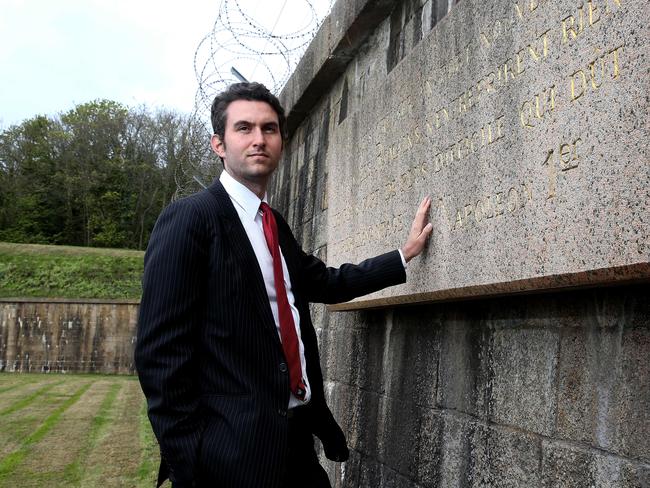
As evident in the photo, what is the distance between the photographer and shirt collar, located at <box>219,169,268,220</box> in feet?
7.81

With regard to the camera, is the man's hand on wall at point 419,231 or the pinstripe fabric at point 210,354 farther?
the man's hand on wall at point 419,231

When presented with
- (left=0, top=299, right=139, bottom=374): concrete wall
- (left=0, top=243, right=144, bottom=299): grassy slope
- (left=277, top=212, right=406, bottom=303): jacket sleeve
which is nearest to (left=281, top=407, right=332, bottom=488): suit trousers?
(left=277, top=212, right=406, bottom=303): jacket sleeve

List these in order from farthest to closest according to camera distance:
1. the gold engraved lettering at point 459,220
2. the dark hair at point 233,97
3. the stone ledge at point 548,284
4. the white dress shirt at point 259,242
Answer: the dark hair at point 233,97, the gold engraved lettering at point 459,220, the white dress shirt at point 259,242, the stone ledge at point 548,284

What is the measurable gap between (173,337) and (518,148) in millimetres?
1196

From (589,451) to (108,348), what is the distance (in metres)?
23.3

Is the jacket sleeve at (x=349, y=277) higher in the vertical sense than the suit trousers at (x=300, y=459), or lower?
higher

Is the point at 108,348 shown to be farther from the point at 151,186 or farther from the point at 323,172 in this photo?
the point at 323,172

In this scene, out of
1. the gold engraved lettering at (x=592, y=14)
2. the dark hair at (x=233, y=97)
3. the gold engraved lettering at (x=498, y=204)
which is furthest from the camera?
the dark hair at (x=233, y=97)

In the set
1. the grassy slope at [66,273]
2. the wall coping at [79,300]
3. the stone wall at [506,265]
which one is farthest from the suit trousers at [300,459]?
the grassy slope at [66,273]

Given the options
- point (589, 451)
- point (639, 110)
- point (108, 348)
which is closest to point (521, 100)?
point (639, 110)

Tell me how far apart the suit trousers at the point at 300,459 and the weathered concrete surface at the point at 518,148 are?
717 millimetres

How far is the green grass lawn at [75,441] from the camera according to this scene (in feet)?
21.0

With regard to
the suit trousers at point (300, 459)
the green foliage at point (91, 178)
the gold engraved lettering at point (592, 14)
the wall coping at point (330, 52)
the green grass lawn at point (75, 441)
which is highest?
the green foliage at point (91, 178)

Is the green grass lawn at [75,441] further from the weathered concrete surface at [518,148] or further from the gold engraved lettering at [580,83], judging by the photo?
the gold engraved lettering at [580,83]
